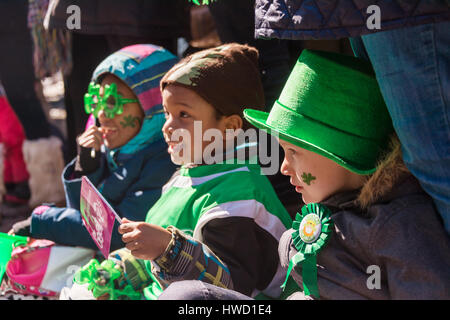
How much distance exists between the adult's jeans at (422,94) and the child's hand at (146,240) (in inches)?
28.5

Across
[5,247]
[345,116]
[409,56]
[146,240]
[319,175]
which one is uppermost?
[409,56]

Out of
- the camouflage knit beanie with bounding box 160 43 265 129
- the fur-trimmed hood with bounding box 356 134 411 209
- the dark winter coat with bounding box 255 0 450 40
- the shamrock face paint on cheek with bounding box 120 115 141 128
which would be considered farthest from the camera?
Answer: the shamrock face paint on cheek with bounding box 120 115 141 128

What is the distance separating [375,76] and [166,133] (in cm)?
84

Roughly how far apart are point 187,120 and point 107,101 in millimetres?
615

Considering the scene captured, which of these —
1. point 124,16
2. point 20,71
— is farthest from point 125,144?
point 20,71

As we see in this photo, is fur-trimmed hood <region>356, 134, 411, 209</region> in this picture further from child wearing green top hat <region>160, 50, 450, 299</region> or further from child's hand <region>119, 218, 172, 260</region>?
child's hand <region>119, 218, 172, 260</region>

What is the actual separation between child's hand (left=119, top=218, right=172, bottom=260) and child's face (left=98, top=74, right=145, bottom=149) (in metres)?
0.95

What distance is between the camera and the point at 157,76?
101 inches

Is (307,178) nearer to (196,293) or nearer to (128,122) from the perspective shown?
(196,293)

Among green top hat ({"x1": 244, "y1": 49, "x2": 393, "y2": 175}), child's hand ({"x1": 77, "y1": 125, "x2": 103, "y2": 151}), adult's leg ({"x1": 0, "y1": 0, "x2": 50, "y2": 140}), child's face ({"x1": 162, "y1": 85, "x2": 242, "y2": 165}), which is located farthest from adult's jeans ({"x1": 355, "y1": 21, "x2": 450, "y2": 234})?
adult's leg ({"x1": 0, "y1": 0, "x2": 50, "y2": 140})

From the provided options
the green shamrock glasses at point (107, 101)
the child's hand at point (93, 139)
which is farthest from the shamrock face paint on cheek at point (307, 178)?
the child's hand at point (93, 139)

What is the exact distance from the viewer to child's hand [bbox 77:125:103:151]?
104 inches

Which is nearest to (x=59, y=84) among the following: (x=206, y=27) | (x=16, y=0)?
(x=16, y=0)

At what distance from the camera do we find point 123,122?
255 cm
